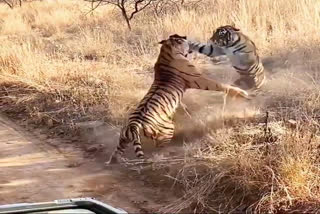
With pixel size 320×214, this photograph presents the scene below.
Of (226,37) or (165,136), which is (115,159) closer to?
(165,136)

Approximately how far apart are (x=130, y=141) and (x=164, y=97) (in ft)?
1.92

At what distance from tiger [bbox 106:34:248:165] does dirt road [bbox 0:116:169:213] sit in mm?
328

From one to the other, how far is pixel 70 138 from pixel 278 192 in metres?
3.19

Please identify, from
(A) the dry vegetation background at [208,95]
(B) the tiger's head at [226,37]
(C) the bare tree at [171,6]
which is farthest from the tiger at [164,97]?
(C) the bare tree at [171,6]

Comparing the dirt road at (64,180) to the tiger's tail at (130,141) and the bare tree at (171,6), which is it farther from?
the bare tree at (171,6)

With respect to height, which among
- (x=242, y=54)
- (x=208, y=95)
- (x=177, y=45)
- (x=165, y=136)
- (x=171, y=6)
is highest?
(x=177, y=45)

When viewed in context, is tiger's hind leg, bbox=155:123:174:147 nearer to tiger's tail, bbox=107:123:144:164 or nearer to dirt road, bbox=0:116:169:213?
tiger's tail, bbox=107:123:144:164

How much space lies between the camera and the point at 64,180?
5.71 m

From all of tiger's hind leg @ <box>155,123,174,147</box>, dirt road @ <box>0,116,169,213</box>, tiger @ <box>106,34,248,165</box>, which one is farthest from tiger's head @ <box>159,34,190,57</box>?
dirt road @ <box>0,116,169,213</box>

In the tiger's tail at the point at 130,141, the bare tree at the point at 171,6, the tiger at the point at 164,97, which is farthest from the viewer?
the bare tree at the point at 171,6

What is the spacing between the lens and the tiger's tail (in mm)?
5770

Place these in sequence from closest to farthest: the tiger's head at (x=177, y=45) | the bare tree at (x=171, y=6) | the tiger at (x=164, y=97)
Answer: the tiger at (x=164, y=97)
the tiger's head at (x=177, y=45)
the bare tree at (x=171, y=6)

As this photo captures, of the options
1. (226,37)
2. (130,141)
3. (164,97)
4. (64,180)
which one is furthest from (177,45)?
(64,180)

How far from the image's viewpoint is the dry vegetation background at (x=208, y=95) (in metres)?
4.80
